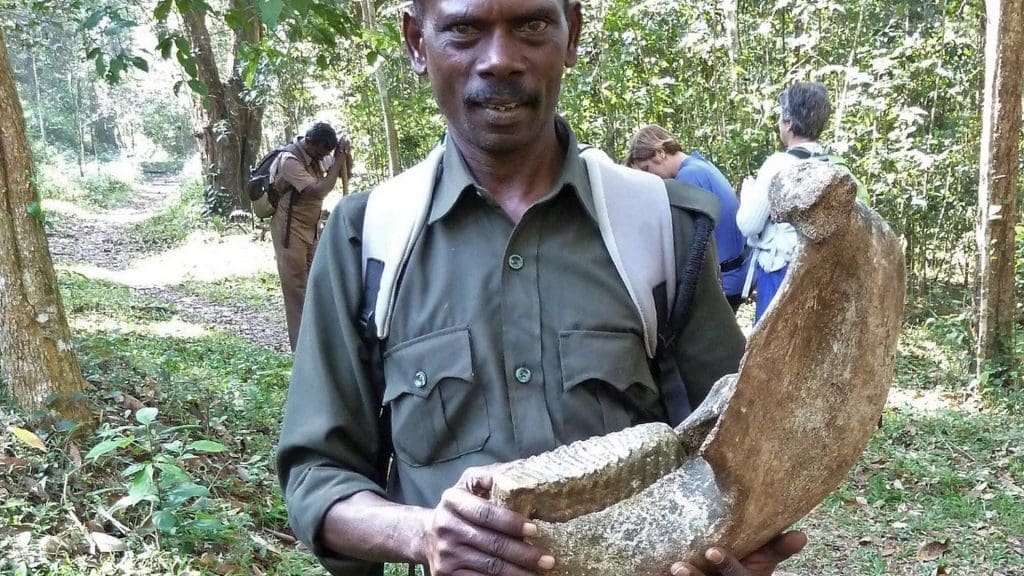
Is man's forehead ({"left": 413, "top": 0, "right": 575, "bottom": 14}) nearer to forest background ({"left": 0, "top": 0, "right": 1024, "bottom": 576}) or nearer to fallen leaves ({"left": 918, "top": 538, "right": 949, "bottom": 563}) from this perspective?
forest background ({"left": 0, "top": 0, "right": 1024, "bottom": 576})

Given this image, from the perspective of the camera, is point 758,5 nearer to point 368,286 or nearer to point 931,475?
point 931,475

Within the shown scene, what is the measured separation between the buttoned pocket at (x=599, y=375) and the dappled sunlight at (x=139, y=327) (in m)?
7.11

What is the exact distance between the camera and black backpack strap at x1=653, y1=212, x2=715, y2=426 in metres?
1.54

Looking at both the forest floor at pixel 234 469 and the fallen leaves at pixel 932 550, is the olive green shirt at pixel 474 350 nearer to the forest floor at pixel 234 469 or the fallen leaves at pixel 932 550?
the forest floor at pixel 234 469

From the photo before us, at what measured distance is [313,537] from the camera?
1.50 meters

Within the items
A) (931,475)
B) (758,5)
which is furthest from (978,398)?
(758,5)

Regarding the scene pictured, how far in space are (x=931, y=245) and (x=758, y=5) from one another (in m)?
3.28

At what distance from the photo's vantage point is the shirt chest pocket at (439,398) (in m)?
1.46

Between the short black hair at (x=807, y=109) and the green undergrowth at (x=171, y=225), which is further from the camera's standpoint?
the green undergrowth at (x=171, y=225)

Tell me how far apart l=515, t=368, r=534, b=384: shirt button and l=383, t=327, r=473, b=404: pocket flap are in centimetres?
8

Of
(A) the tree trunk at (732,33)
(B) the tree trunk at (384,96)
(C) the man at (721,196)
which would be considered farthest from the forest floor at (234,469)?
(A) the tree trunk at (732,33)

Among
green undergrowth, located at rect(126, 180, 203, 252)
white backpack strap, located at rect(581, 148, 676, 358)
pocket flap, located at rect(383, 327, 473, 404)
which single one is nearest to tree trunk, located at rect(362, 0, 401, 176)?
green undergrowth, located at rect(126, 180, 203, 252)

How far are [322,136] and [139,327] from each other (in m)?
2.77

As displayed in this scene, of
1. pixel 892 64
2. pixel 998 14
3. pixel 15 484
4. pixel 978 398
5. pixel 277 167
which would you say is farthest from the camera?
pixel 892 64
